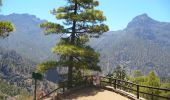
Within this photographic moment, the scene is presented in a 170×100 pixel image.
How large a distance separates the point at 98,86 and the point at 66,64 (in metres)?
4.47

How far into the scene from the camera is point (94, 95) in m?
34.2

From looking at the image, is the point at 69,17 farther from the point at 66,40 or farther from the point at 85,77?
the point at 85,77

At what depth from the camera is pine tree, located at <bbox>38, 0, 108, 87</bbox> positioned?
36.6 meters

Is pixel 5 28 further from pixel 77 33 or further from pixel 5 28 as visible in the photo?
pixel 77 33

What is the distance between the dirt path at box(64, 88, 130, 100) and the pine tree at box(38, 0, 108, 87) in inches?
98.1

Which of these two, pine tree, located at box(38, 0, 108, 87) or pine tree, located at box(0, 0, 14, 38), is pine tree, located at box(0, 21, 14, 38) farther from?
pine tree, located at box(38, 0, 108, 87)

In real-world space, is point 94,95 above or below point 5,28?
below

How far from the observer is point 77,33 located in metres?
39.9

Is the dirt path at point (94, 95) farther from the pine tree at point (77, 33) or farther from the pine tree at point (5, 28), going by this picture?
the pine tree at point (5, 28)

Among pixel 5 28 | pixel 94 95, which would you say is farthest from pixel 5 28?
pixel 94 95

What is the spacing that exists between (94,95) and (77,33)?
8.50 metres

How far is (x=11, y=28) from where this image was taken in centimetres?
2083

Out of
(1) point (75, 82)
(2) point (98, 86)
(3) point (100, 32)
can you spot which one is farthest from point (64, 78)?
(3) point (100, 32)

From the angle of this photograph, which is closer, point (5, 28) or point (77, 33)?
point (5, 28)
